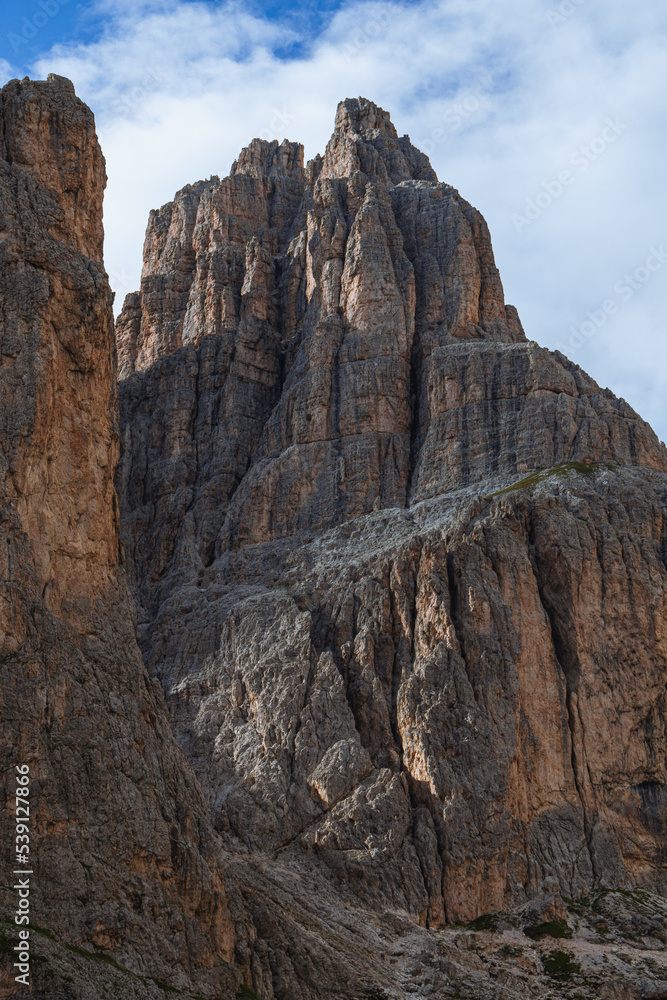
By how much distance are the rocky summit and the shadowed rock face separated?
0.35 metres

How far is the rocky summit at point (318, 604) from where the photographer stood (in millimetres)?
76125

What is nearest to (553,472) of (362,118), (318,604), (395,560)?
(395,560)

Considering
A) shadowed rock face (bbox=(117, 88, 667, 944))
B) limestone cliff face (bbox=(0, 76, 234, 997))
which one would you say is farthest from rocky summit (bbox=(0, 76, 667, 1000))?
shadowed rock face (bbox=(117, 88, 667, 944))

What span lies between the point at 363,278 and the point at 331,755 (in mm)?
60298

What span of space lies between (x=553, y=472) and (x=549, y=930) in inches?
1846

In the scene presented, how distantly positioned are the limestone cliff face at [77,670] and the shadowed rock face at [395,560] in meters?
28.7

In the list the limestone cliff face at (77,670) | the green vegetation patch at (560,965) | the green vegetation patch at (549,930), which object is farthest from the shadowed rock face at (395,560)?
the limestone cliff face at (77,670)

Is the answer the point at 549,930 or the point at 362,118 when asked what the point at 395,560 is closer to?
the point at 549,930

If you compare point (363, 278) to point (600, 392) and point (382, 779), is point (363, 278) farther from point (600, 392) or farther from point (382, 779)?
point (382, 779)

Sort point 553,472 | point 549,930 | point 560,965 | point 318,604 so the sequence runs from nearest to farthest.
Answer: point 560,965
point 549,930
point 318,604
point 553,472

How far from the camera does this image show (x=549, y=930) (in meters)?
99.3

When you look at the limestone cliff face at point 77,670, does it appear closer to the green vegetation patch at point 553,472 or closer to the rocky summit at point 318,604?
the rocky summit at point 318,604

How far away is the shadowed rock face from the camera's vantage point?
352 ft

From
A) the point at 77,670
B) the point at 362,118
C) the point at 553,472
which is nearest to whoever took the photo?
the point at 77,670
